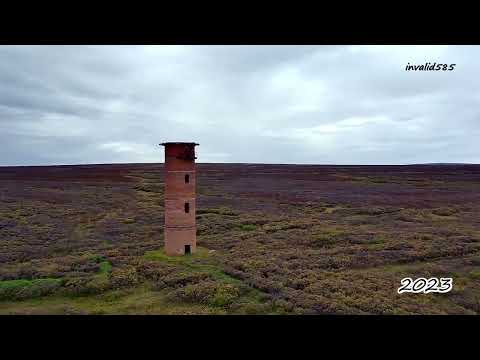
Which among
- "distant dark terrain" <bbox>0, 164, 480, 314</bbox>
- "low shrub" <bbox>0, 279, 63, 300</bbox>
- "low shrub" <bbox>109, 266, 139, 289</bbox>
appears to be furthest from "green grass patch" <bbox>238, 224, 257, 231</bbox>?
"low shrub" <bbox>0, 279, 63, 300</bbox>

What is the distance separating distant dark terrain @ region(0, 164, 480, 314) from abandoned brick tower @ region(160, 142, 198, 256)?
1165 mm

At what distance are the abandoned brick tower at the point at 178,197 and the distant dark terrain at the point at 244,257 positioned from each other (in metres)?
1.16

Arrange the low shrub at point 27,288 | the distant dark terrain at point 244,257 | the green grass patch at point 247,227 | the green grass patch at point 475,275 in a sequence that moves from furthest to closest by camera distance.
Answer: the green grass patch at point 247,227, the green grass patch at point 475,275, the low shrub at point 27,288, the distant dark terrain at point 244,257

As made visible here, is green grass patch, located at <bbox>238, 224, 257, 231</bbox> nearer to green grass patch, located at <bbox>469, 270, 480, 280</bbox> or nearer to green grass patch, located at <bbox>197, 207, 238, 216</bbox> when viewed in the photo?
green grass patch, located at <bbox>197, 207, 238, 216</bbox>

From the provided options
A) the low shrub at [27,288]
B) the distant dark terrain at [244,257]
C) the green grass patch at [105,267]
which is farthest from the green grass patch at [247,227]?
the low shrub at [27,288]

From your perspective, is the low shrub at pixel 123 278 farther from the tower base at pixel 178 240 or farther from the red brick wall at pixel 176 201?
the red brick wall at pixel 176 201

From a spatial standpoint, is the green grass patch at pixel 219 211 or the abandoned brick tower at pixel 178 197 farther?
the green grass patch at pixel 219 211

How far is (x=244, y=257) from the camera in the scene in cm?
2445

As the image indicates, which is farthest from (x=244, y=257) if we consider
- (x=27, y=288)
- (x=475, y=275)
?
(x=475, y=275)

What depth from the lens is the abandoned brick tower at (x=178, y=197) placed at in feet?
79.8

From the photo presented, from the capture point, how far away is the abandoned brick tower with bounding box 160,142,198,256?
24312 mm

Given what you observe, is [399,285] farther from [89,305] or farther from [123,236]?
[123,236]
